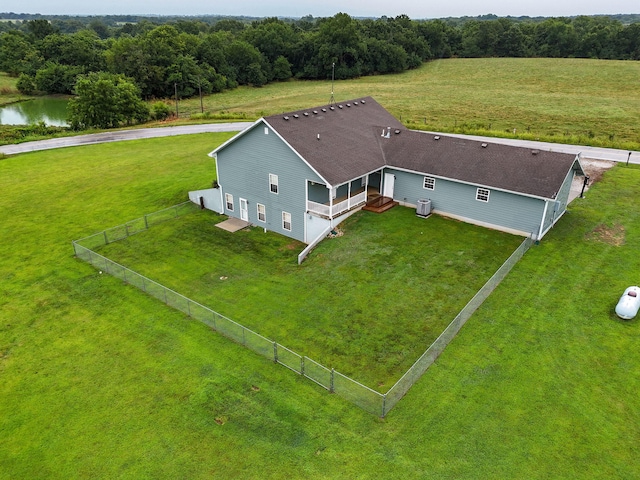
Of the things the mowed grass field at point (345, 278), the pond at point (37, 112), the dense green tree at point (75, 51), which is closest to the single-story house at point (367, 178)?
the mowed grass field at point (345, 278)

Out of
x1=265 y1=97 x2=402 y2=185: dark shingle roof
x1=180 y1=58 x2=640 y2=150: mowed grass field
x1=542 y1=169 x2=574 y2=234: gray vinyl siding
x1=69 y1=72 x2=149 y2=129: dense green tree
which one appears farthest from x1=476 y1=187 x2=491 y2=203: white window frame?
x1=69 y1=72 x2=149 y2=129: dense green tree

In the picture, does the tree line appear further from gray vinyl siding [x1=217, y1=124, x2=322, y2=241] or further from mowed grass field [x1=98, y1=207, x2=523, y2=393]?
mowed grass field [x1=98, y1=207, x2=523, y2=393]

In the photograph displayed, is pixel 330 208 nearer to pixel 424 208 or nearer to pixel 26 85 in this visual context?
pixel 424 208

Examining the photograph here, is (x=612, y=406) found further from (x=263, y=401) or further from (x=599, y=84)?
(x=599, y=84)

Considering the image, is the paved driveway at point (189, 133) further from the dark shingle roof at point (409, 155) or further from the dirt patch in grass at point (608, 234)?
the dirt patch in grass at point (608, 234)

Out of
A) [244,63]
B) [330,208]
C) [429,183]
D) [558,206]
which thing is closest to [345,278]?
[330,208]
